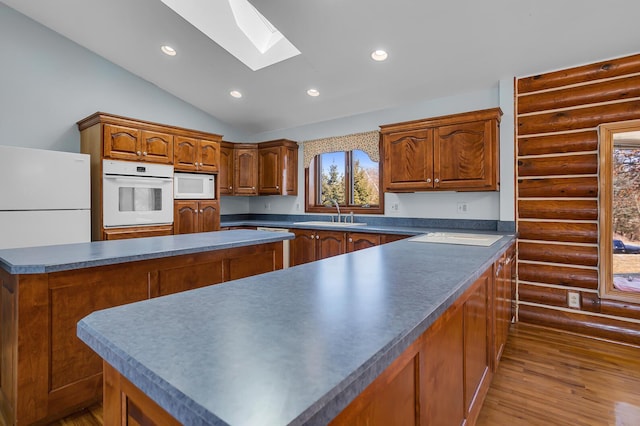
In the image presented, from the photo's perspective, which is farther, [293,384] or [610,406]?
[610,406]

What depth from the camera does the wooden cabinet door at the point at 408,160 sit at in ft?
10.8

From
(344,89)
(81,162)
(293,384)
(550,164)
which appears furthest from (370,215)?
(293,384)

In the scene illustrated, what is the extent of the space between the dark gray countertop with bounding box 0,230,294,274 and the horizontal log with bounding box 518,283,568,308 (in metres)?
2.43

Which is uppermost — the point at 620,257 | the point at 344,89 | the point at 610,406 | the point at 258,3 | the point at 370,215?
the point at 258,3

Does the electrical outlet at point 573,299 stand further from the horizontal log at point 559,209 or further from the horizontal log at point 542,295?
the horizontal log at point 559,209

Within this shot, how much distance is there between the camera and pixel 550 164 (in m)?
2.94

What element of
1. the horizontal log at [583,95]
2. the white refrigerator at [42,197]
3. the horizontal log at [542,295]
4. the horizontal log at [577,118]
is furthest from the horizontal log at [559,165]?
the white refrigerator at [42,197]

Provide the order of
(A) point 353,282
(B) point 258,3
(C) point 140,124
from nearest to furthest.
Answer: (A) point 353,282 < (B) point 258,3 < (C) point 140,124

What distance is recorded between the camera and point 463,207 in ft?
11.5

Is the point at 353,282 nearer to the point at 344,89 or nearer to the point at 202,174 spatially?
the point at 344,89

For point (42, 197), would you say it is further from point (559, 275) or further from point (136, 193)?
point (559, 275)

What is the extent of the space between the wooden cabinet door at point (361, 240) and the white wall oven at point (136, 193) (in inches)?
84.8

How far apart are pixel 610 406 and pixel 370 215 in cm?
276

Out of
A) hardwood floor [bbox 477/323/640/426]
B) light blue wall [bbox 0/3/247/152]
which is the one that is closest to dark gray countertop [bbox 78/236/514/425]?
hardwood floor [bbox 477/323/640/426]
